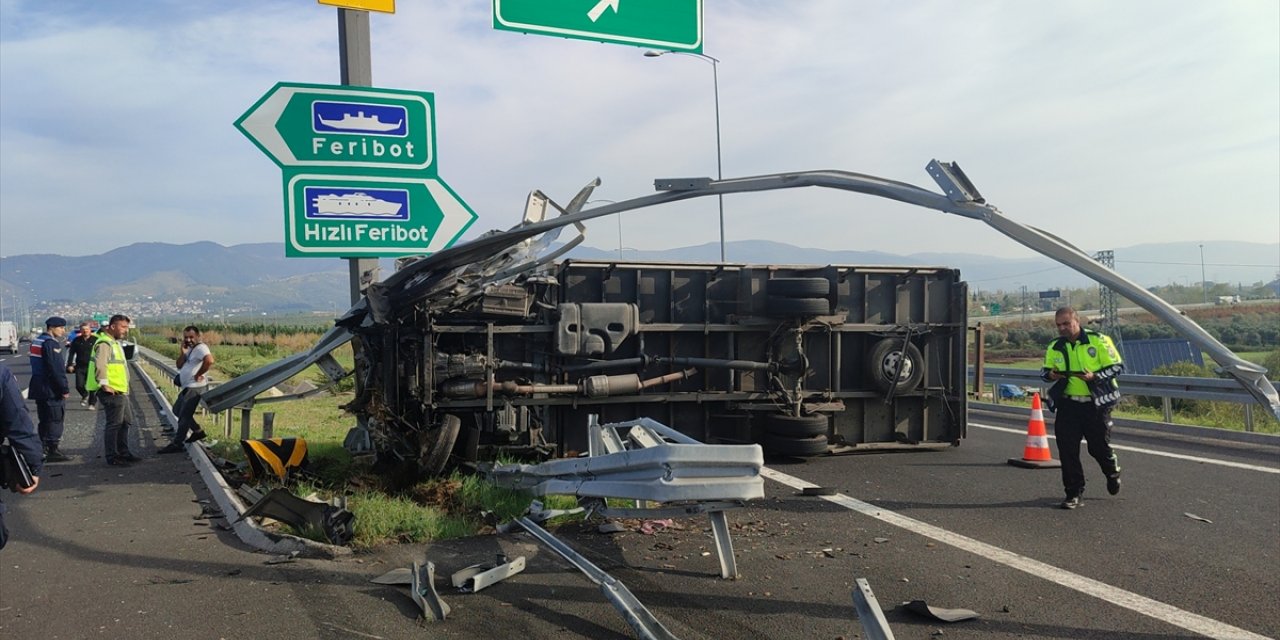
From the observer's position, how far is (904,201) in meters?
5.23

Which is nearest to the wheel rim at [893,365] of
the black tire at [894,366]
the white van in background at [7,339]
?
the black tire at [894,366]

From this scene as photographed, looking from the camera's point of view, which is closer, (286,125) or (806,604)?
(806,604)

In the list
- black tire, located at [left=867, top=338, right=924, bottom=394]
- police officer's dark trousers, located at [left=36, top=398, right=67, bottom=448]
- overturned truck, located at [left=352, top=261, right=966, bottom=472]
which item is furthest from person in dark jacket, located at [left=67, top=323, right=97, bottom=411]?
black tire, located at [left=867, top=338, right=924, bottom=394]

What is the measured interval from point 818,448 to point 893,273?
2492mm

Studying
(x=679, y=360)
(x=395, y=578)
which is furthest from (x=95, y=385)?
(x=395, y=578)

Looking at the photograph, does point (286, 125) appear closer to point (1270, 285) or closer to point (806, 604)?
point (806, 604)

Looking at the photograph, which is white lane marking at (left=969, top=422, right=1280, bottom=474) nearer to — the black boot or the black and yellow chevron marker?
the black and yellow chevron marker

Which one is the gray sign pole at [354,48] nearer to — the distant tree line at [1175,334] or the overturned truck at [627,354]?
the overturned truck at [627,354]

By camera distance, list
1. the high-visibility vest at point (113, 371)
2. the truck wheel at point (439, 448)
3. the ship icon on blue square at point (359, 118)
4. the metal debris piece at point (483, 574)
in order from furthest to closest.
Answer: the high-visibility vest at point (113, 371) < the truck wheel at point (439, 448) < the ship icon on blue square at point (359, 118) < the metal debris piece at point (483, 574)

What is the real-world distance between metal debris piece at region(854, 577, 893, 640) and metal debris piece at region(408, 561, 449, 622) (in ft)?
7.44

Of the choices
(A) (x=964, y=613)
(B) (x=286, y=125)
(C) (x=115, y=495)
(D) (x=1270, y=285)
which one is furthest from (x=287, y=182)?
(D) (x=1270, y=285)

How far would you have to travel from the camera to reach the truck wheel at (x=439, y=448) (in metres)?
7.80

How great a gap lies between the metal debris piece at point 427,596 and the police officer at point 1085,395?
220 inches

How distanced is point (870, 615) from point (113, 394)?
392 inches
